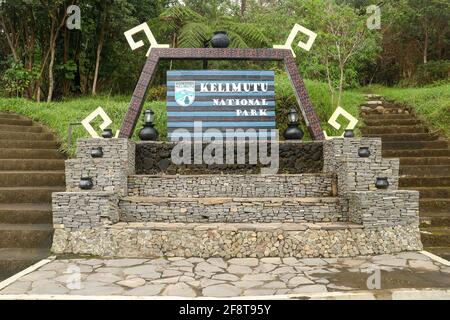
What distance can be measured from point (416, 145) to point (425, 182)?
163cm

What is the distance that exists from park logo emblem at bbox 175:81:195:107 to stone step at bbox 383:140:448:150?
14.2 feet

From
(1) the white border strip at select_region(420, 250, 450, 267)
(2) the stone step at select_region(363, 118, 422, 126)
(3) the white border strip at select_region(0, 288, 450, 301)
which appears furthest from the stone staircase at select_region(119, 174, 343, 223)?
(2) the stone step at select_region(363, 118, 422, 126)

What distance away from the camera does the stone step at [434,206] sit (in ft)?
19.5

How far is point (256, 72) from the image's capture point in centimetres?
689

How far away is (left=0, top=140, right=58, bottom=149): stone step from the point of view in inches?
296

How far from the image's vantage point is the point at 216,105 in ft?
22.2

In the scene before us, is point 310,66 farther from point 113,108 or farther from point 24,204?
point 24,204

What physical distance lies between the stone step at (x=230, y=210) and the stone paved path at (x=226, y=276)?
0.82 m

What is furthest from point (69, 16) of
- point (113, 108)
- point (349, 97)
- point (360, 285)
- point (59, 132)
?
point (360, 285)

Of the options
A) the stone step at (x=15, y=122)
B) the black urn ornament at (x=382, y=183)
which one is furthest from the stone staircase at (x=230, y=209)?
the stone step at (x=15, y=122)

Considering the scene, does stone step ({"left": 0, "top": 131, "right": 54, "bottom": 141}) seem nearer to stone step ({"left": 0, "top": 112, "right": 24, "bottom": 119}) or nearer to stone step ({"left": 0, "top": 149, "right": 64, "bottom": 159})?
stone step ({"left": 0, "top": 149, "right": 64, "bottom": 159})

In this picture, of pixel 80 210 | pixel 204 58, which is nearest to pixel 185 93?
pixel 204 58

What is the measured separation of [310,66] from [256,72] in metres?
5.04

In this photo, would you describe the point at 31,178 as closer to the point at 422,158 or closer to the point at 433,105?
the point at 422,158
